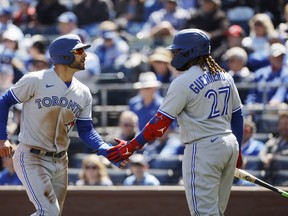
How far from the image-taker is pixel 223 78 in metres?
6.53

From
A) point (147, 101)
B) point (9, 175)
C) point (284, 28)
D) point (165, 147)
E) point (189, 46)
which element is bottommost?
point (9, 175)

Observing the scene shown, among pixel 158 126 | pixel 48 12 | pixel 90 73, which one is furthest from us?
pixel 48 12

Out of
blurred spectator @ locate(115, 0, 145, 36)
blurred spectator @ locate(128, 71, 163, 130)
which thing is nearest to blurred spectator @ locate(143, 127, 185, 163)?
blurred spectator @ locate(128, 71, 163, 130)

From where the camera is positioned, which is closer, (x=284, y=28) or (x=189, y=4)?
(x=284, y=28)

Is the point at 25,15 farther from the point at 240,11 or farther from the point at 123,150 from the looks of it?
the point at 123,150

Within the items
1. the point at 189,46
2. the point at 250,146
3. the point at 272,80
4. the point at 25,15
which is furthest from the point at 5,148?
the point at 25,15

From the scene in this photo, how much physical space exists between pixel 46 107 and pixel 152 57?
15.1ft

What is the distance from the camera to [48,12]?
14258 mm

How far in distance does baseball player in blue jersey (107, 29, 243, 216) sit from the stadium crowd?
2.77 m

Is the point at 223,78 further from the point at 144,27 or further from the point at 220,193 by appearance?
the point at 144,27

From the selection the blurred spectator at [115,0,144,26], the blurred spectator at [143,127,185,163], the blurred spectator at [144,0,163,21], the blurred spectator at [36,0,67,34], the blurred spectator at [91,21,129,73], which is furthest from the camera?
the blurred spectator at [36,0,67,34]

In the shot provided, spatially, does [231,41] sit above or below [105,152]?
above

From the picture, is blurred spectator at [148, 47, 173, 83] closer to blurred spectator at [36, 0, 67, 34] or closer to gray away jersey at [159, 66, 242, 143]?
blurred spectator at [36, 0, 67, 34]

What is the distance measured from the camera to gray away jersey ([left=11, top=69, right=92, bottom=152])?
6699 mm
